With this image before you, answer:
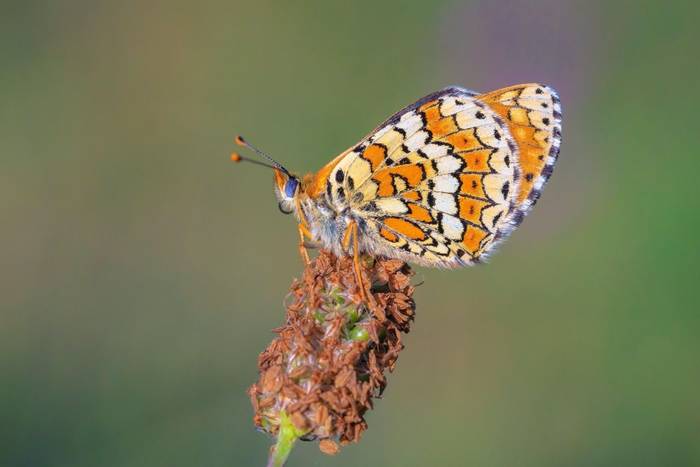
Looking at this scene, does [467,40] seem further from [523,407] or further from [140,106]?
[523,407]

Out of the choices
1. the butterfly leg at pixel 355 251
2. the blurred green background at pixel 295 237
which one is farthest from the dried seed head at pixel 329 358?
the blurred green background at pixel 295 237

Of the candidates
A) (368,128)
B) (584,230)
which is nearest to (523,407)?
(584,230)

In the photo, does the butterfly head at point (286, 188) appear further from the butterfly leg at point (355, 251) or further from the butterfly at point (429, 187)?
the butterfly leg at point (355, 251)

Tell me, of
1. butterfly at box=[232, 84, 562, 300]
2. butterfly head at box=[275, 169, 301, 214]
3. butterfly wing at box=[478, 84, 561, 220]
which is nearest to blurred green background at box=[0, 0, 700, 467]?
butterfly head at box=[275, 169, 301, 214]

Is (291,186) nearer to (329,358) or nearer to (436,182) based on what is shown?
(436,182)

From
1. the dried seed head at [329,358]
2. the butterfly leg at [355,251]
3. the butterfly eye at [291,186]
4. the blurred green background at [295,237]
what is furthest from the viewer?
the blurred green background at [295,237]

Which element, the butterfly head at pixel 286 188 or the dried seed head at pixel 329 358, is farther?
the butterfly head at pixel 286 188
